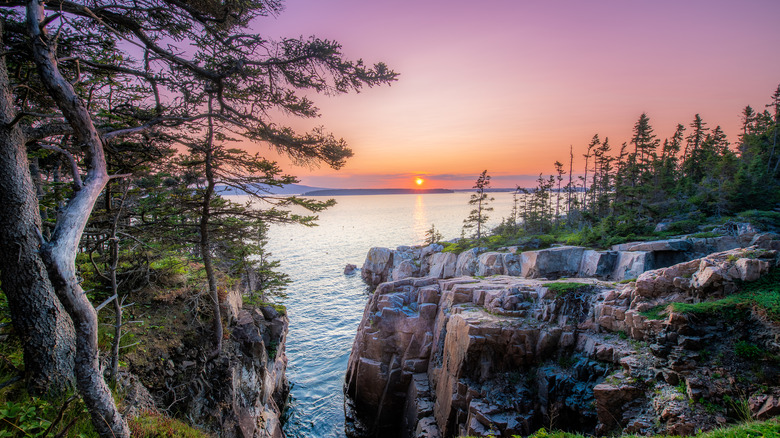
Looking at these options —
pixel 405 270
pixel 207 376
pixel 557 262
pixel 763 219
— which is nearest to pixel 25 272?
pixel 207 376

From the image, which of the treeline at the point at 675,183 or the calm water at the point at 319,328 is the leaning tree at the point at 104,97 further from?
the treeline at the point at 675,183

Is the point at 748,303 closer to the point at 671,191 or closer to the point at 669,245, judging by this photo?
the point at 669,245

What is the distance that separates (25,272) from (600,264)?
26.3 m

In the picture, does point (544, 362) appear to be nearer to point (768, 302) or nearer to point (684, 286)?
point (684, 286)

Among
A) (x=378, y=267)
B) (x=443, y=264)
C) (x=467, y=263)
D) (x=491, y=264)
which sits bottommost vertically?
(x=378, y=267)

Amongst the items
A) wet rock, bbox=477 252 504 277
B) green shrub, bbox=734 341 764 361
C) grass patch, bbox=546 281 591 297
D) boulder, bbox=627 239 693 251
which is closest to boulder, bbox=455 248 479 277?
wet rock, bbox=477 252 504 277

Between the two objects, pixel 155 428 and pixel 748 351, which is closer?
pixel 155 428

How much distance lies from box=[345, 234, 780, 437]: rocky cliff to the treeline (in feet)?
35.1

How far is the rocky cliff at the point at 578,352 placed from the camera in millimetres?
8312

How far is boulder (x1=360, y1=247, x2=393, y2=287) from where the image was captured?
41.8 metres

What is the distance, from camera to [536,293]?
14375 mm

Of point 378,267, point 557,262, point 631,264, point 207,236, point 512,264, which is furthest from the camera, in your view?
point 378,267

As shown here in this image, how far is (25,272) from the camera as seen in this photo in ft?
14.7

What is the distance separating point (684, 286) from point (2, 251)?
60.7 ft
